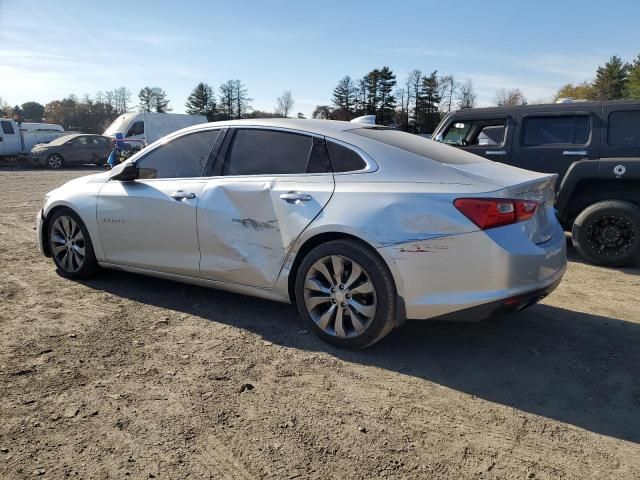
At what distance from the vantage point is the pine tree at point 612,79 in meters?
55.4

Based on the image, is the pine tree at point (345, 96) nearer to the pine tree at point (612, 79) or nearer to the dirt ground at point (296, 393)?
the pine tree at point (612, 79)

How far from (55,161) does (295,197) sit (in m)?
22.9

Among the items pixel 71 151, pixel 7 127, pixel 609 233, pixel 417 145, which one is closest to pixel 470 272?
pixel 417 145

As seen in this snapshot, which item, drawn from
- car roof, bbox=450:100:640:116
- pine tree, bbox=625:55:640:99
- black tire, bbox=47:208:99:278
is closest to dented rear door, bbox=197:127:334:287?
black tire, bbox=47:208:99:278

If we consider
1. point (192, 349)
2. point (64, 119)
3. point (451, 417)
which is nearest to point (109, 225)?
point (192, 349)

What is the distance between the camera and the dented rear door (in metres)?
3.71

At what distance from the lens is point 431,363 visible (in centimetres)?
349

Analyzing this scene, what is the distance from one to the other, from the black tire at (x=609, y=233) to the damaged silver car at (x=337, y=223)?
2748 mm

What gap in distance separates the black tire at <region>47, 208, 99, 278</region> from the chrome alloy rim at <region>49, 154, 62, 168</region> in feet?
66.7

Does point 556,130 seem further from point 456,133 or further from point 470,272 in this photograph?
point 470,272

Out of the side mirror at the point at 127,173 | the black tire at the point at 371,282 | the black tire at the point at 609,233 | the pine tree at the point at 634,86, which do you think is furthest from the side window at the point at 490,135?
the pine tree at the point at 634,86

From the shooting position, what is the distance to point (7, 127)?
24.2 m

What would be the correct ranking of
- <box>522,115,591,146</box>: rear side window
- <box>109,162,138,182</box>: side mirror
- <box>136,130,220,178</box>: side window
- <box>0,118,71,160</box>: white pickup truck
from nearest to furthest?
1. <box>136,130,220,178</box>: side window
2. <box>109,162,138,182</box>: side mirror
3. <box>522,115,591,146</box>: rear side window
4. <box>0,118,71,160</box>: white pickup truck

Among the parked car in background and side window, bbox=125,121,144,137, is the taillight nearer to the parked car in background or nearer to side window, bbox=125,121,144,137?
the parked car in background
